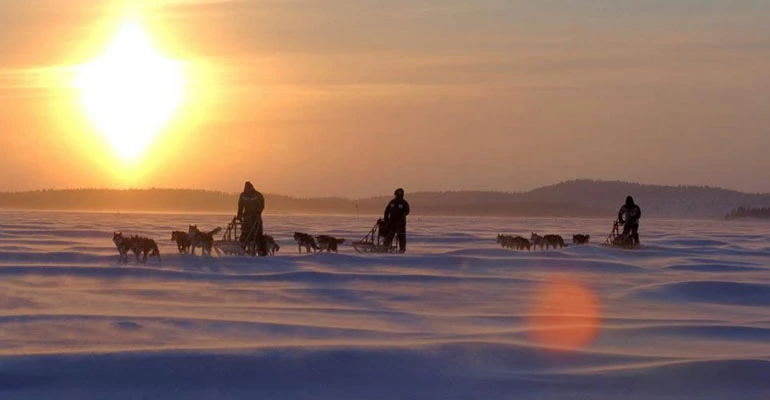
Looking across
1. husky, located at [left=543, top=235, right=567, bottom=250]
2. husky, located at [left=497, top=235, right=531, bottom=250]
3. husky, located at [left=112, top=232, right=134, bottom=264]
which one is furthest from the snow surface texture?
husky, located at [left=543, top=235, right=567, bottom=250]

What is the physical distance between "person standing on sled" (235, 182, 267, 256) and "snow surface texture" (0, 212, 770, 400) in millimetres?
1896

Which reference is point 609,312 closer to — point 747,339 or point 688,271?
point 747,339

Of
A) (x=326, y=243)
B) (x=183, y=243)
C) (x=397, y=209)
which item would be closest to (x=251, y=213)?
(x=183, y=243)

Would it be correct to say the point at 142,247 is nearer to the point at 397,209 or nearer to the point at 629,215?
the point at 397,209

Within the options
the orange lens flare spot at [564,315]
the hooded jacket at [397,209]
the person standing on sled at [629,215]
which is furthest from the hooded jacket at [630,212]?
the orange lens flare spot at [564,315]

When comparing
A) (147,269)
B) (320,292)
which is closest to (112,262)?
(147,269)

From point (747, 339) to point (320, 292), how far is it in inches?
225

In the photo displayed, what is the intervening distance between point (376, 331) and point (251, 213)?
11.5 metres

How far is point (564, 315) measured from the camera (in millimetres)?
12719

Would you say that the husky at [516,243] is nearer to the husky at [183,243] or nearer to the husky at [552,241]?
the husky at [552,241]

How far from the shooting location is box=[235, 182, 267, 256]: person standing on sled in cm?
→ 2222

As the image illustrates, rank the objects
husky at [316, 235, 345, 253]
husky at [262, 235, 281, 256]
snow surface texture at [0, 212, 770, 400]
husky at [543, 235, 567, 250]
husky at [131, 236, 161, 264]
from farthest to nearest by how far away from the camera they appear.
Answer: husky at [543, 235, 567, 250] < husky at [316, 235, 345, 253] < husky at [262, 235, 281, 256] < husky at [131, 236, 161, 264] < snow surface texture at [0, 212, 770, 400]

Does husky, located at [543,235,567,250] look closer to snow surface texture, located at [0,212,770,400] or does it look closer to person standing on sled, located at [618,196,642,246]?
person standing on sled, located at [618,196,642,246]

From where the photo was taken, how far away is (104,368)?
8.53 metres
